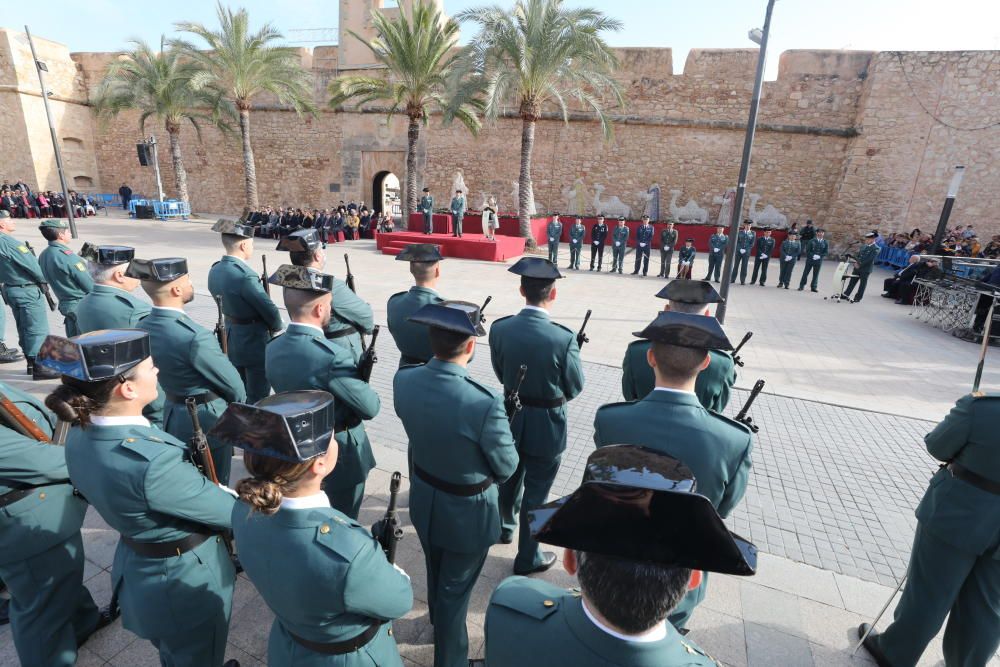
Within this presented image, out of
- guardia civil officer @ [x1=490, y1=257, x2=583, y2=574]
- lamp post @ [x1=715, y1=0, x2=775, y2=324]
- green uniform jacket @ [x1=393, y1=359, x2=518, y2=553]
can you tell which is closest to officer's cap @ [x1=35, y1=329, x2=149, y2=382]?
green uniform jacket @ [x1=393, y1=359, x2=518, y2=553]

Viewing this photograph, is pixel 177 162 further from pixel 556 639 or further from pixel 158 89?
pixel 556 639

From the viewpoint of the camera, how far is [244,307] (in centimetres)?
468

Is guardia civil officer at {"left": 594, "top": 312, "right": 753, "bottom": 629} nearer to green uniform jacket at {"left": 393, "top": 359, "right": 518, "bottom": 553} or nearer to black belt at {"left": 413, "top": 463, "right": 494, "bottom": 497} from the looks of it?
green uniform jacket at {"left": 393, "top": 359, "right": 518, "bottom": 553}

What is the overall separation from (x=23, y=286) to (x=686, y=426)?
304 inches

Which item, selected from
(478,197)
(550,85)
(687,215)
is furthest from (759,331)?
(478,197)

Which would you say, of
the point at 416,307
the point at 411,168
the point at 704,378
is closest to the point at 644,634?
the point at 704,378

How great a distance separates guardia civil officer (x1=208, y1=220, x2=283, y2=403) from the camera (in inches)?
181

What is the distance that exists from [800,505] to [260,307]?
16.7 ft

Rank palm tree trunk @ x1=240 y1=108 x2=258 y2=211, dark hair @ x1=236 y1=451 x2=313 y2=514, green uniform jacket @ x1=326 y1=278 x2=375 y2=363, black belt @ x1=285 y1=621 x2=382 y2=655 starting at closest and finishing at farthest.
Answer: dark hair @ x1=236 y1=451 x2=313 y2=514
black belt @ x1=285 y1=621 x2=382 y2=655
green uniform jacket @ x1=326 y1=278 x2=375 y2=363
palm tree trunk @ x1=240 y1=108 x2=258 y2=211

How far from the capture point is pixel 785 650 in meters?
2.77

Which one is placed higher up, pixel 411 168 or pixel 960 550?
pixel 411 168

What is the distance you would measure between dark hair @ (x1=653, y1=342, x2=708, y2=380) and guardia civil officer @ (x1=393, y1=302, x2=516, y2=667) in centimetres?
81

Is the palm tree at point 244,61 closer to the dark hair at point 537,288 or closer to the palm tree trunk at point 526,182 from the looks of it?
the palm tree trunk at point 526,182

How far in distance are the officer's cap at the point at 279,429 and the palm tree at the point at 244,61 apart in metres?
23.1
